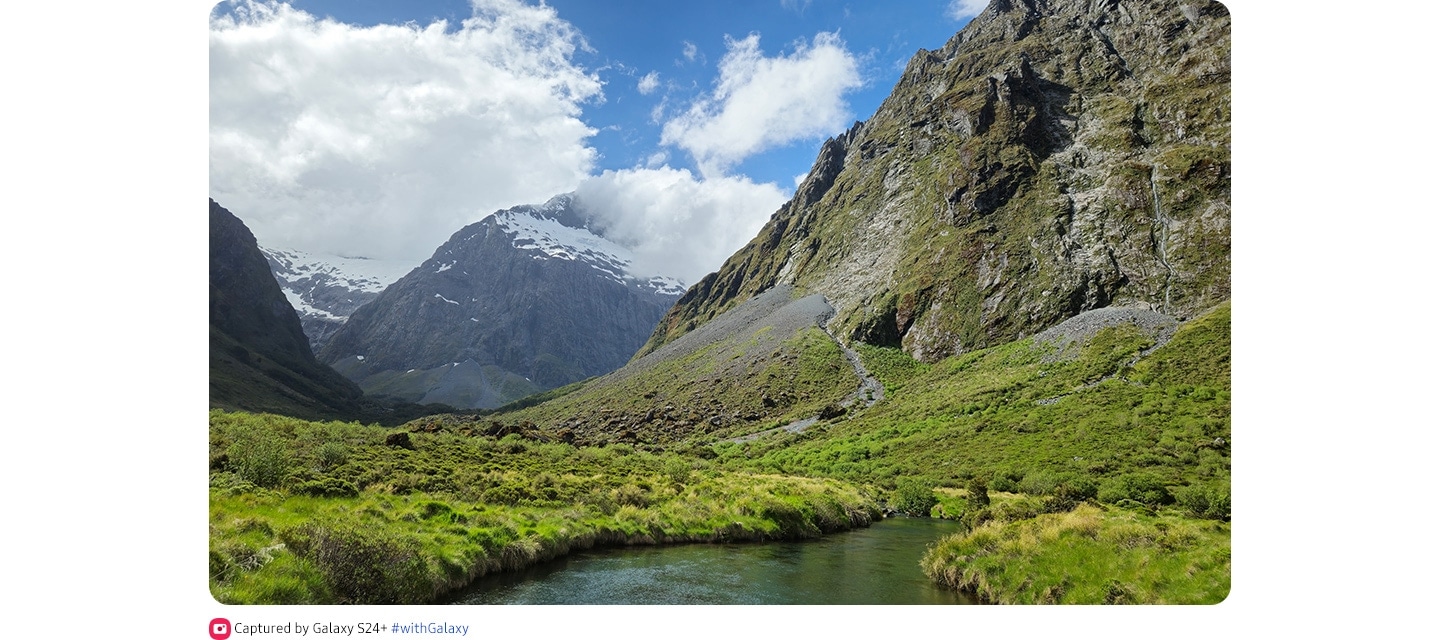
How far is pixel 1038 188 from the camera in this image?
10075 centimetres

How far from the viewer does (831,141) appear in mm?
182875

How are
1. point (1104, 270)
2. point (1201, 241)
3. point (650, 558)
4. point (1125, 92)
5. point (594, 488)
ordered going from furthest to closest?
point (1125, 92) < point (1104, 270) < point (1201, 241) < point (594, 488) < point (650, 558)

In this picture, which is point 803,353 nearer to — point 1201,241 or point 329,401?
point 1201,241

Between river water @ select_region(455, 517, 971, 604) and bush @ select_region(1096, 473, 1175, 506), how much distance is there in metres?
16.8

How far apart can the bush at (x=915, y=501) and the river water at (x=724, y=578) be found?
607 inches

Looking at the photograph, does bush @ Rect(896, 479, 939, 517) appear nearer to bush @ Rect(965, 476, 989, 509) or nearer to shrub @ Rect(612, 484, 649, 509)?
bush @ Rect(965, 476, 989, 509)

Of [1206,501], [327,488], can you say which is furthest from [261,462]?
[1206,501]

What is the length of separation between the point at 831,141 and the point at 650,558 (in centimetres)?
17457

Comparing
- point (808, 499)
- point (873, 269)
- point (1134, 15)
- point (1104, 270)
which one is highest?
point (1134, 15)

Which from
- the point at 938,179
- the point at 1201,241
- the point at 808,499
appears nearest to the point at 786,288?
the point at 938,179

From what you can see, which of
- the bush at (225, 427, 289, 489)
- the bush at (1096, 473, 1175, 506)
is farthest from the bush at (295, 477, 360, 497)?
the bush at (1096, 473, 1175, 506)

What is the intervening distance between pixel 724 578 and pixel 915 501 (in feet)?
81.5

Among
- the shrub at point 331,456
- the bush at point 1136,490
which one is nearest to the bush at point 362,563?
the shrub at point 331,456

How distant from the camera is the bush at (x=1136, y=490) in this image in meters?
34.1
